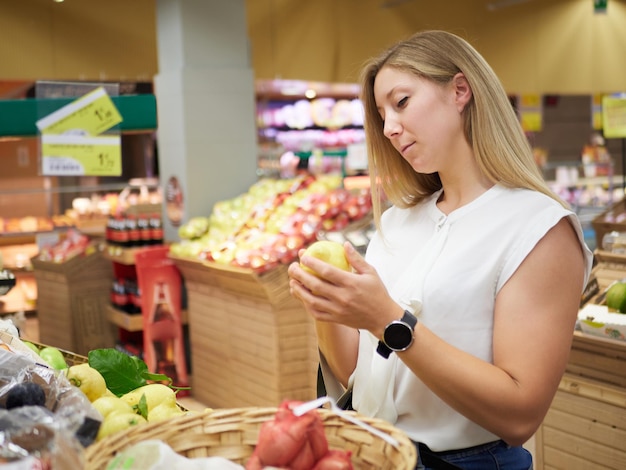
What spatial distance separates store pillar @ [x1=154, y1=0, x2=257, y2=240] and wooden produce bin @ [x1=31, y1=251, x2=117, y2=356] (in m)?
0.65

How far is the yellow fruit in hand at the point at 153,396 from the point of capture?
5.74 feet

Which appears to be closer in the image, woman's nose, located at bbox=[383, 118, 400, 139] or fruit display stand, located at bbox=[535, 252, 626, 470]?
woman's nose, located at bbox=[383, 118, 400, 139]

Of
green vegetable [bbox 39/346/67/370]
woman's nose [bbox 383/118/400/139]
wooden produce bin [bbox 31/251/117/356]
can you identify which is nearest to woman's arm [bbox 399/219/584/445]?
woman's nose [bbox 383/118/400/139]

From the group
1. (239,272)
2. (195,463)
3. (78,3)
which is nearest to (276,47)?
(78,3)

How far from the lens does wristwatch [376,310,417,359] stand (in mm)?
1384

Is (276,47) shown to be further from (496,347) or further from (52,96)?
(496,347)

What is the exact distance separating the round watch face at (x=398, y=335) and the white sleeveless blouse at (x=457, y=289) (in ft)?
0.72

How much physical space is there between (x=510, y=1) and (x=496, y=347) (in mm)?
7718

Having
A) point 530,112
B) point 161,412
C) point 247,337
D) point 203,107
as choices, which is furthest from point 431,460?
point 530,112

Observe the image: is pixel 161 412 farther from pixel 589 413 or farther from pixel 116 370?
pixel 589 413

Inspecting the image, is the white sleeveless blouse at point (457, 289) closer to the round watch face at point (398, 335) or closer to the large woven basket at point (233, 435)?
the round watch face at point (398, 335)

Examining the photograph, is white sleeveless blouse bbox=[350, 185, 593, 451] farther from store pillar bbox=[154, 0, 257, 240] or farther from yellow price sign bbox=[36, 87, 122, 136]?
store pillar bbox=[154, 0, 257, 240]

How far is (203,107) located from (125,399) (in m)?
4.12

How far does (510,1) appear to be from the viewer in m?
8.47
